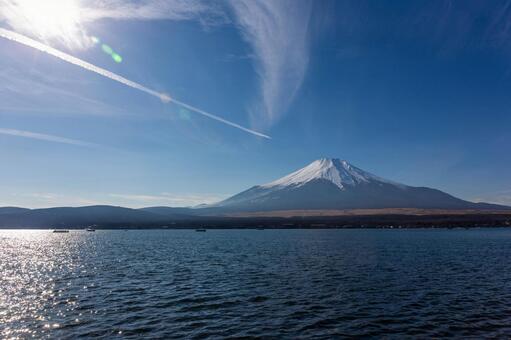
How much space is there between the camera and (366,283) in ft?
138

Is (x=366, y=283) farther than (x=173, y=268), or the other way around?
(x=173, y=268)

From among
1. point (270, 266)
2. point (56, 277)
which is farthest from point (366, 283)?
point (56, 277)

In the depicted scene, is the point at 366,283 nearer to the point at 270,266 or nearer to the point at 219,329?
the point at 270,266

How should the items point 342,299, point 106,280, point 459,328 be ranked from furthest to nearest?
1. point 106,280
2. point 342,299
3. point 459,328

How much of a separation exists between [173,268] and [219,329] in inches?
1337

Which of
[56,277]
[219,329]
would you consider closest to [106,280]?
[56,277]

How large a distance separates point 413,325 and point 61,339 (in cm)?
2592

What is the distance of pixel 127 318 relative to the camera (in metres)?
28.2

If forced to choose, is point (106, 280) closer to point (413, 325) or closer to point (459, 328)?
point (413, 325)

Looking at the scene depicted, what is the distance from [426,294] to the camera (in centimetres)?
3609

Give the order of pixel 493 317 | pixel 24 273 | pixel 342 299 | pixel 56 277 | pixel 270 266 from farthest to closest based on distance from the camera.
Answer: pixel 270 266 → pixel 24 273 → pixel 56 277 → pixel 342 299 → pixel 493 317

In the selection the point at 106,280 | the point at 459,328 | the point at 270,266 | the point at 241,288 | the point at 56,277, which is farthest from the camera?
the point at 270,266

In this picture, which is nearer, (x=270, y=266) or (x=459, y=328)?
(x=459, y=328)

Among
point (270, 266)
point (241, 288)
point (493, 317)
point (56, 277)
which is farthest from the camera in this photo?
point (270, 266)
